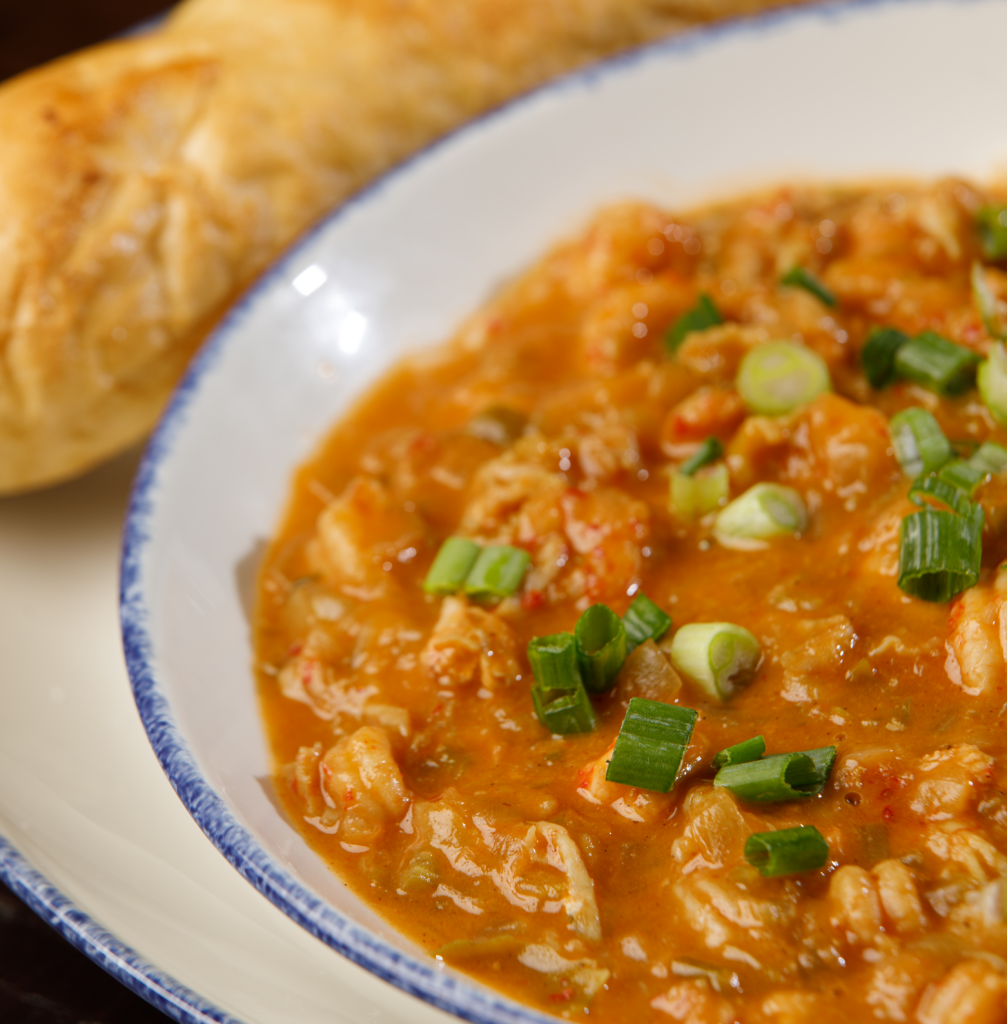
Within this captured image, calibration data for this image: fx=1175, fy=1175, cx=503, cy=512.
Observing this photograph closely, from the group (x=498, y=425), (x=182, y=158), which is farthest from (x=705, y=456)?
(x=182, y=158)

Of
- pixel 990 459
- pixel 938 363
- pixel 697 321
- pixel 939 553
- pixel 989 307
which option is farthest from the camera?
pixel 697 321

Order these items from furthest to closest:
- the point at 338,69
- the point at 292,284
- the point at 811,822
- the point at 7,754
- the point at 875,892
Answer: the point at 338,69 → the point at 292,284 → the point at 7,754 → the point at 811,822 → the point at 875,892

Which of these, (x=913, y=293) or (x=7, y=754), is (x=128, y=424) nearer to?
(x=7, y=754)

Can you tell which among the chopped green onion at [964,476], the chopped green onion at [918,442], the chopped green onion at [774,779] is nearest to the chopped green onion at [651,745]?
the chopped green onion at [774,779]

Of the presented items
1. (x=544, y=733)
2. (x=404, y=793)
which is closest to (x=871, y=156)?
(x=544, y=733)

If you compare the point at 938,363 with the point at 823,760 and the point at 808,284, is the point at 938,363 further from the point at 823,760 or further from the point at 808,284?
the point at 823,760

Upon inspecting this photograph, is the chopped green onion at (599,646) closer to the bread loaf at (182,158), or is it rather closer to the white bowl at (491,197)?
the white bowl at (491,197)
